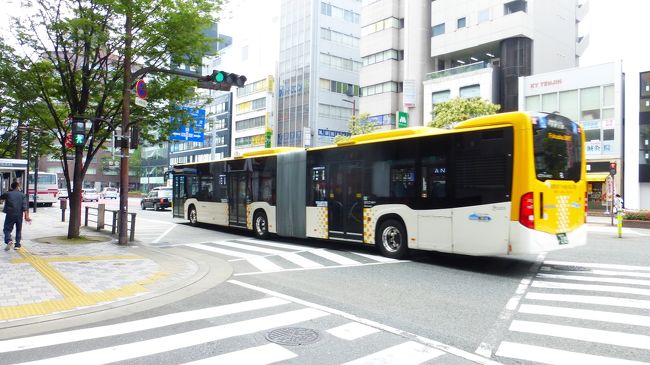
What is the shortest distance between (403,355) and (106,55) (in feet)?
42.1

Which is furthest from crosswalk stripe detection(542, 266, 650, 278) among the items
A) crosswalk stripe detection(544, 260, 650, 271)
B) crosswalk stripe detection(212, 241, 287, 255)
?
crosswalk stripe detection(212, 241, 287, 255)

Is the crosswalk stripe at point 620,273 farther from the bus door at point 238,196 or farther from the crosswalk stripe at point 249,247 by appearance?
the bus door at point 238,196

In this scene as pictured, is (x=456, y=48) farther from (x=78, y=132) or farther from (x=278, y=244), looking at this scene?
(x=78, y=132)

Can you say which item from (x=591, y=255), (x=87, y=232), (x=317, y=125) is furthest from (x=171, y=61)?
(x=317, y=125)

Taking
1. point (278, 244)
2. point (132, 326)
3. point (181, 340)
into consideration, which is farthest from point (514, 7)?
point (181, 340)

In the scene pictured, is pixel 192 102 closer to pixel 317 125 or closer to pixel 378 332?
pixel 378 332

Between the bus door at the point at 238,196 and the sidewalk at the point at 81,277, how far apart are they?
4.56 m

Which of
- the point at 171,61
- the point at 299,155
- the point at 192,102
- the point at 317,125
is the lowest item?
the point at 299,155

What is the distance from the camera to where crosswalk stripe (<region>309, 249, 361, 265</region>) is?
419 inches

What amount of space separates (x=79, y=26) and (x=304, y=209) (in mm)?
7879

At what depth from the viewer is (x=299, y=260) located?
11016 mm

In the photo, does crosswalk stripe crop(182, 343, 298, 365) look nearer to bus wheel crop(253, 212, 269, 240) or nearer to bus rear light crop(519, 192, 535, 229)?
bus rear light crop(519, 192, 535, 229)

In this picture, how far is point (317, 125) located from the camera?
62844 mm

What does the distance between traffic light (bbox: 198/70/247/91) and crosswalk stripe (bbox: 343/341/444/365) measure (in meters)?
9.54
